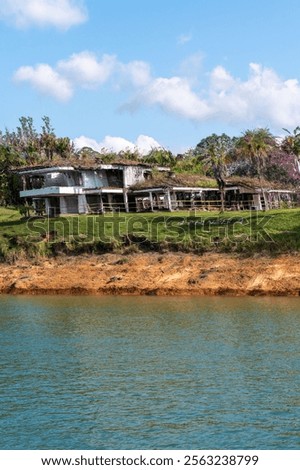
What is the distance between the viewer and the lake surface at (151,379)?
20.0m

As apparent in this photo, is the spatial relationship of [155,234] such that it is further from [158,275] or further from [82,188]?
[82,188]

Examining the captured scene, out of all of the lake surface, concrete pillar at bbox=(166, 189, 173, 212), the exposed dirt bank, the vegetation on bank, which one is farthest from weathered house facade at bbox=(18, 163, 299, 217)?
the lake surface

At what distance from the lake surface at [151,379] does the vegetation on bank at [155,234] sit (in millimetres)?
14738

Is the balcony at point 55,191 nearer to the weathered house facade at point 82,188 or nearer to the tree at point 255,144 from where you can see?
the weathered house facade at point 82,188

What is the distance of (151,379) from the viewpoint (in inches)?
1038

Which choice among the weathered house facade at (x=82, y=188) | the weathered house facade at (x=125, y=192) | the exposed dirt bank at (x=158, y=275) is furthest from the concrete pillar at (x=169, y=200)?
the exposed dirt bank at (x=158, y=275)

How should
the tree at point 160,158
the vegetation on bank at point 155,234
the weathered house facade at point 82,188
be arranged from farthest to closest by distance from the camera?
1. the tree at point 160,158
2. the weathered house facade at point 82,188
3. the vegetation on bank at point 155,234

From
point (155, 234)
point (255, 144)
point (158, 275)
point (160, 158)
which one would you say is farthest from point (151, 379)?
point (160, 158)

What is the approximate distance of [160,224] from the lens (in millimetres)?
65625

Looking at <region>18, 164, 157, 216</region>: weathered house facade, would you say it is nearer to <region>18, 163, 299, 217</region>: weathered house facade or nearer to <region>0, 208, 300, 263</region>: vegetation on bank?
<region>18, 163, 299, 217</region>: weathered house facade

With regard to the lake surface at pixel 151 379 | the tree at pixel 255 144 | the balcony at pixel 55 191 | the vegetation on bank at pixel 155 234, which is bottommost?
the lake surface at pixel 151 379

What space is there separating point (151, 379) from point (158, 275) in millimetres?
30181

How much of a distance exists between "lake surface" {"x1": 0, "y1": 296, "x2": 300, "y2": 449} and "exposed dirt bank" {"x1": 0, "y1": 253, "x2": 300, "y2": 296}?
27.9 ft
